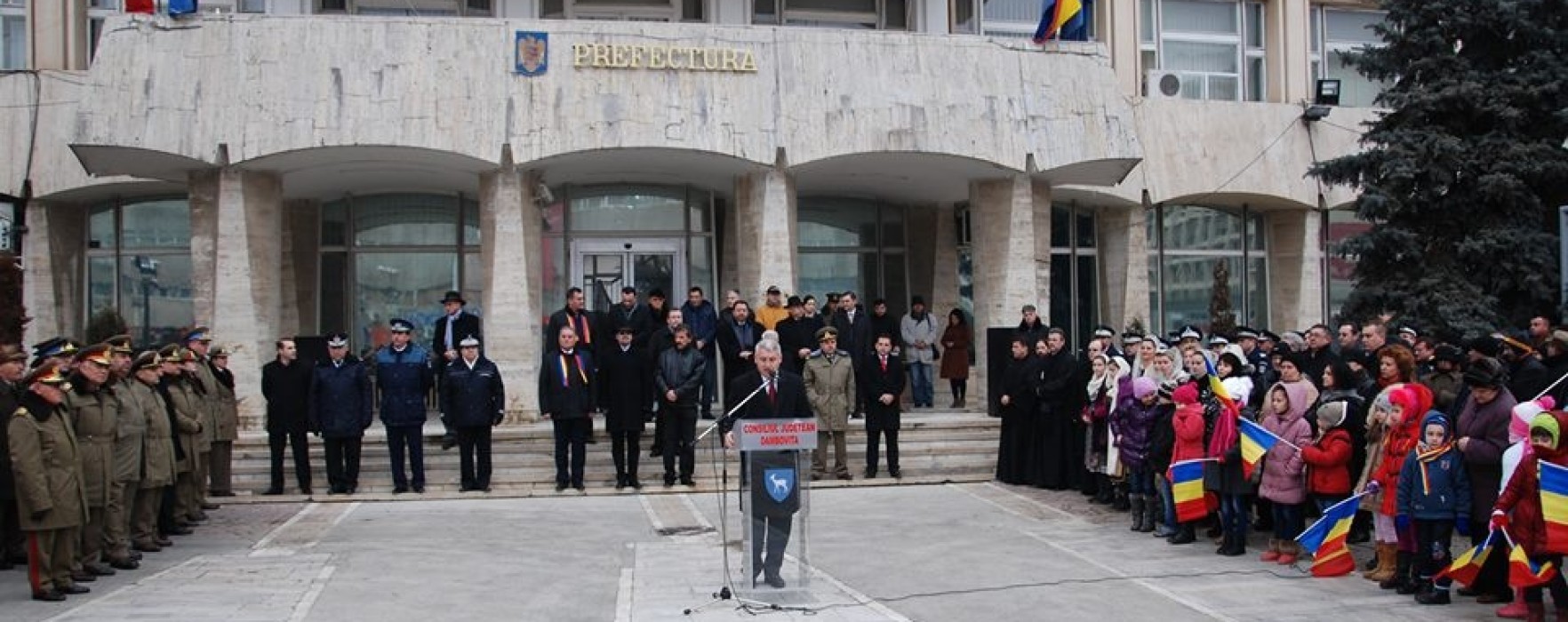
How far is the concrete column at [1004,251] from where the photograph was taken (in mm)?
18188

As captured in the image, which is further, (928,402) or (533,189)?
(928,402)

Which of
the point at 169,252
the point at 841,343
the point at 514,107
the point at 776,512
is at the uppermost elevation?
the point at 514,107

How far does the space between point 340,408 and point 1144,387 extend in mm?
7821

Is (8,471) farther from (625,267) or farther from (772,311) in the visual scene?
(625,267)

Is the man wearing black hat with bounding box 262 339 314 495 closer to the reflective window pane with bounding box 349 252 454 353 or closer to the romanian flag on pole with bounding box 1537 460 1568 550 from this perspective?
the reflective window pane with bounding box 349 252 454 353

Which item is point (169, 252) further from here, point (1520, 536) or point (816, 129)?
point (1520, 536)

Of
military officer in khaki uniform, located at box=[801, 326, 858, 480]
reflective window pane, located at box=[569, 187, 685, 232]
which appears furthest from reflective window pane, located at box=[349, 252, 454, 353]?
military officer in khaki uniform, located at box=[801, 326, 858, 480]

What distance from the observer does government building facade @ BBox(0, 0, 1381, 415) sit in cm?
1616

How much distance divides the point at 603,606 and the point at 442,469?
6.56 meters

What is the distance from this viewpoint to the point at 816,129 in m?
17.2

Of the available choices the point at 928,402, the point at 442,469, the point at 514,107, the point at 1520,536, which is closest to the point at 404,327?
the point at 442,469

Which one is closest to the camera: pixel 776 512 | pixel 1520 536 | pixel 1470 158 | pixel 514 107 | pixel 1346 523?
pixel 1520 536

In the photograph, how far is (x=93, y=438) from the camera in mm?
9656

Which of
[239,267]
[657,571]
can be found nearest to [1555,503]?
[657,571]
